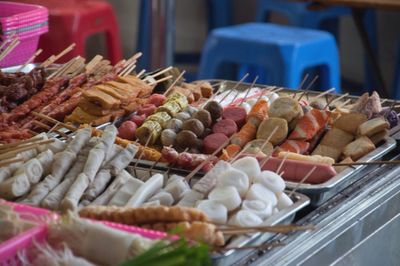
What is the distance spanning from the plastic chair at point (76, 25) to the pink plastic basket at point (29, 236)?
318cm

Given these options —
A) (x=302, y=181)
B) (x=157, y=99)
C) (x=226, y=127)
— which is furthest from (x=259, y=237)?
(x=157, y=99)

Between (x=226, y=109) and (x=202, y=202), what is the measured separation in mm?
968

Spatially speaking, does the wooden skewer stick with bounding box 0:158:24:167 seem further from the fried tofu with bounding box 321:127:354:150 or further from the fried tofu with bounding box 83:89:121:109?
the fried tofu with bounding box 321:127:354:150

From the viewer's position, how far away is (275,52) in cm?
589

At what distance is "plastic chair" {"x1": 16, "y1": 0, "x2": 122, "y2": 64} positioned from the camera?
5.56m

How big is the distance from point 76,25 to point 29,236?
4.10m

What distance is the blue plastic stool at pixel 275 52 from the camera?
19.3ft

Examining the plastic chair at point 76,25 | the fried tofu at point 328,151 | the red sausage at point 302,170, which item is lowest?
the plastic chair at point 76,25

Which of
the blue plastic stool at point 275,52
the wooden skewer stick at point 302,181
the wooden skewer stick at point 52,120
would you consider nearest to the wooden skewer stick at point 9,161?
the wooden skewer stick at point 52,120

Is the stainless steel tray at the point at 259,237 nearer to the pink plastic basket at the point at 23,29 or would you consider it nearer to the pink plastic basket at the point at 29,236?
the pink plastic basket at the point at 29,236

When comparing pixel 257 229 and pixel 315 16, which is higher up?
pixel 257 229

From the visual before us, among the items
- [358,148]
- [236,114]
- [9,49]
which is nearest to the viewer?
[358,148]

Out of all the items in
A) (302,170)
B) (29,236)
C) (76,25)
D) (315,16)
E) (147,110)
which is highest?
(29,236)

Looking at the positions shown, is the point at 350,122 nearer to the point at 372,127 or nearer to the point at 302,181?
the point at 372,127
